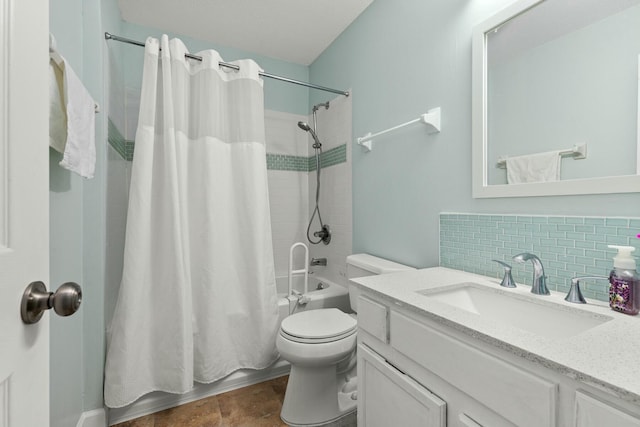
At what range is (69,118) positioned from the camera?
3.08 feet

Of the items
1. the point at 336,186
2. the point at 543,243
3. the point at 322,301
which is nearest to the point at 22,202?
the point at 543,243

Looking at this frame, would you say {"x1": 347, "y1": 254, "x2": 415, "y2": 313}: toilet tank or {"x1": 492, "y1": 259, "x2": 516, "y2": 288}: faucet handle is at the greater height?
{"x1": 492, "y1": 259, "x2": 516, "y2": 288}: faucet handle

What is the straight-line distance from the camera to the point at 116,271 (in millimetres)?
1674

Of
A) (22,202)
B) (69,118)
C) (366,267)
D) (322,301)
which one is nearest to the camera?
(22,202)

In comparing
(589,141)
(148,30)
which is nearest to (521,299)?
(589,141)

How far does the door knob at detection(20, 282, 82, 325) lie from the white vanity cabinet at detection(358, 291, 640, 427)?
77 centimetres

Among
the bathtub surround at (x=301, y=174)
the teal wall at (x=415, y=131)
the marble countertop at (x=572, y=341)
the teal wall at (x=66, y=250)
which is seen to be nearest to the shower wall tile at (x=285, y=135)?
the bathtub surround at (x=301, y=174)

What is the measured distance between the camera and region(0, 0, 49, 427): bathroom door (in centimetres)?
41

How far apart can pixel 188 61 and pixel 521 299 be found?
78.1 inches

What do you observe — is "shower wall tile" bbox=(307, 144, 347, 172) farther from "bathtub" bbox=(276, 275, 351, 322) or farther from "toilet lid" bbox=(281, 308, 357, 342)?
"toilet lid" bbox=(281, 308, 357, 342)

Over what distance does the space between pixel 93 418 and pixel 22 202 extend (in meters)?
1.43

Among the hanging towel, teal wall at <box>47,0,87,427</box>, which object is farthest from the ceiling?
the hanging towel

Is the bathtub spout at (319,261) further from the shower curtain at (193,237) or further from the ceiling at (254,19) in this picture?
the ceiling at (254,19)

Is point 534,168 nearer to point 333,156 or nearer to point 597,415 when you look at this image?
point 597,415
